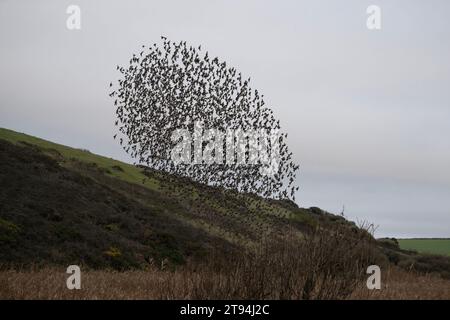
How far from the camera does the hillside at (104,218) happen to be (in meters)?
23.4

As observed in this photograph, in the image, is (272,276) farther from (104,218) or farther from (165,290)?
(104,218)

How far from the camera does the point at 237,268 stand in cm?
860

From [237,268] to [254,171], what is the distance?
54.3ft

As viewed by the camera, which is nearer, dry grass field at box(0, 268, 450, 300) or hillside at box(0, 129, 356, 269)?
dry grass field at box(0, 268, 450, 300)

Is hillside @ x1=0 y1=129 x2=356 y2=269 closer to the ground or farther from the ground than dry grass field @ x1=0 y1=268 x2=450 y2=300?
farther from the ground

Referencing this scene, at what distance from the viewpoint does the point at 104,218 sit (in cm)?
3052

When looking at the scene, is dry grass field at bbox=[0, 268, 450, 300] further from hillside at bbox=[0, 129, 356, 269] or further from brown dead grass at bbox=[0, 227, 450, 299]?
hillside at bbox=[0, 129, 356, 269]

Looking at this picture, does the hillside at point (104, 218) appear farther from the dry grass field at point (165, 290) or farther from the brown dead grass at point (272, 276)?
the brown dead grass at point (272, 276)

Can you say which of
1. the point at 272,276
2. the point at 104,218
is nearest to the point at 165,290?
the point at 272,276

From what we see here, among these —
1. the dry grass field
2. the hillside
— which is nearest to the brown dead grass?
the dry grass field

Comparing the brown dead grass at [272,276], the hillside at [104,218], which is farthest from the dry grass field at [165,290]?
the hillside at [104,218]

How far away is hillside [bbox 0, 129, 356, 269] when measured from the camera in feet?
76.8

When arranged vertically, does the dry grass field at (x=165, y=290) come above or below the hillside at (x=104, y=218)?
below
